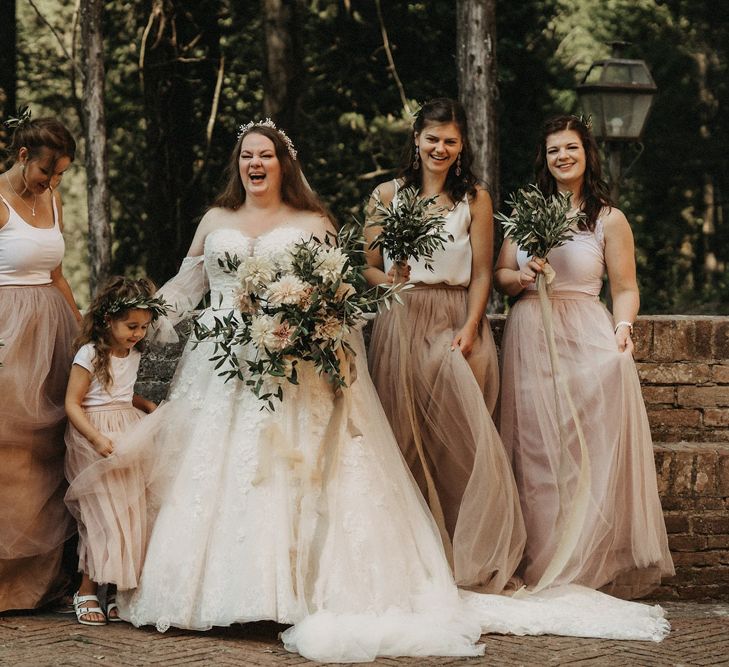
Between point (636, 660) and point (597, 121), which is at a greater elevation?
point (597, 121)

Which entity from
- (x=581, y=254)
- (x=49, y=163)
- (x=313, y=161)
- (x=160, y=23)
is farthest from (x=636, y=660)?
(x=160, y=23)

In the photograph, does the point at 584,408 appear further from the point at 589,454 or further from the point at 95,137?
the point at 95,137

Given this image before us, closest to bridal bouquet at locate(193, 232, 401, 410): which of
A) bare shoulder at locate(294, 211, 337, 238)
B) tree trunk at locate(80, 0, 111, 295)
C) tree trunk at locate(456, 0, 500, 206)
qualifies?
bare shoulder at locate(294, 211, 337, 238)

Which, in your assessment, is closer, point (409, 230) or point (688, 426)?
point (409, 230)

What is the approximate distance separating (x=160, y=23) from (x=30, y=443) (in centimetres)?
1302

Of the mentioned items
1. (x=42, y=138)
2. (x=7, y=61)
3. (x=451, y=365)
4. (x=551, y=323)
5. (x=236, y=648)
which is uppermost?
(x=7, y=61)

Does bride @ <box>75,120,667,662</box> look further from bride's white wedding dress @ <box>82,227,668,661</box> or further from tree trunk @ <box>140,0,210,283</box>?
tree trunk @ <box>140,0,210,283</box>

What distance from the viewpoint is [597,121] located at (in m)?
10.8

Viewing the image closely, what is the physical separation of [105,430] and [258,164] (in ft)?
4.83

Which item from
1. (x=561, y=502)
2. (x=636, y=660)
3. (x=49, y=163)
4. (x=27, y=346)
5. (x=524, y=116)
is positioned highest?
(x=524, y=116)

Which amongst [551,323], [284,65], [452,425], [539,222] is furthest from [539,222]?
[284,65]

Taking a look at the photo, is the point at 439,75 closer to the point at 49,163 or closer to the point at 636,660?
the point at 49,163

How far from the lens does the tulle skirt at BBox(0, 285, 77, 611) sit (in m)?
5.60

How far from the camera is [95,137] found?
1291 cm
